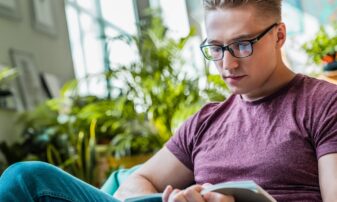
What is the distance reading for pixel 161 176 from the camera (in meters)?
1.53

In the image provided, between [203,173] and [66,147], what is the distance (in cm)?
193

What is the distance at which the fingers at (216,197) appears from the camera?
3.45 ft

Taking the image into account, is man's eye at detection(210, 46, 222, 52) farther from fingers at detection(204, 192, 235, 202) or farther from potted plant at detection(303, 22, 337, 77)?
potted plant at detection(303, 22, 337, 77)

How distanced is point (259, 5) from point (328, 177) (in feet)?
1.52

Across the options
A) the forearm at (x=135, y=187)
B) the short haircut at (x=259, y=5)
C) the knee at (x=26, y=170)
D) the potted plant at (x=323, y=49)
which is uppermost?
the short haircut at (x=259, y=5)

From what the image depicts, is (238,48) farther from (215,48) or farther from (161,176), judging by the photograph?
(161,176)

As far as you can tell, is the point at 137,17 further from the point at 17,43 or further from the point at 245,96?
the point at 245,96

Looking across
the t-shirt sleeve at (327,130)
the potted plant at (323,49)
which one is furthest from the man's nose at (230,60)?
the potted plant at (323,49)

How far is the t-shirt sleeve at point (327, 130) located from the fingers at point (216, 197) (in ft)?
0.86

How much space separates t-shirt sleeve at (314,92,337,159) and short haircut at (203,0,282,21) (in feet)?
0.89

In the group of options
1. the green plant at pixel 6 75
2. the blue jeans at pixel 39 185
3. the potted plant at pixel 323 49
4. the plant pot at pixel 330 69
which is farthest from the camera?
the green plant at pixel 6 75

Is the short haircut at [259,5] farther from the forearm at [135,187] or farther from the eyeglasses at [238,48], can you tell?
the forearm at [135,187]

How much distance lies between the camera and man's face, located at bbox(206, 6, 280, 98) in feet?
4.22

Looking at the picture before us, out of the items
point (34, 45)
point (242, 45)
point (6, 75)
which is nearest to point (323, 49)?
point (242, 45)
